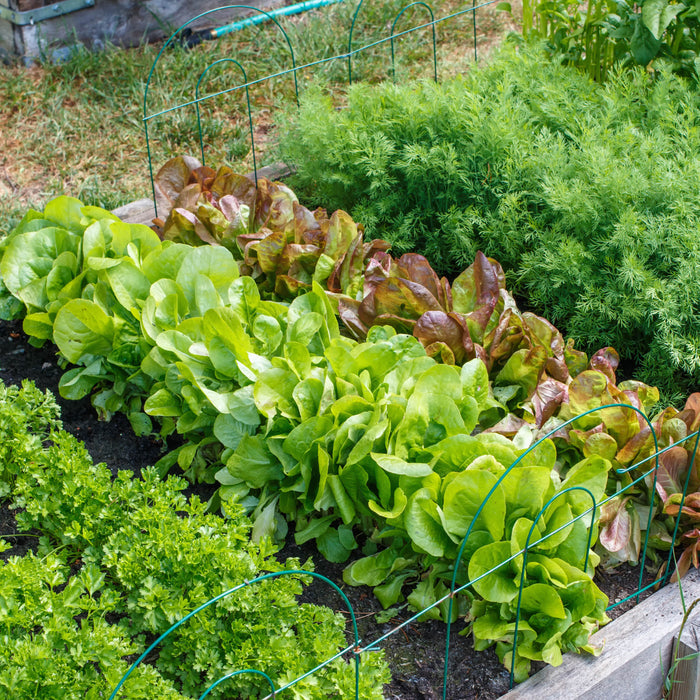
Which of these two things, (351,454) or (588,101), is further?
(588,101)

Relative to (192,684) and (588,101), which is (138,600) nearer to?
(192,684)

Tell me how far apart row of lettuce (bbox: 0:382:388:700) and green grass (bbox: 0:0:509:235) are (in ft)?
7.74

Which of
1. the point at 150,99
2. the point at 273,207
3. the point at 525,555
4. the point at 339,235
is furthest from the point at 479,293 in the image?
the point at 150,99

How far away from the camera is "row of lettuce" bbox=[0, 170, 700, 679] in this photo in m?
2.09

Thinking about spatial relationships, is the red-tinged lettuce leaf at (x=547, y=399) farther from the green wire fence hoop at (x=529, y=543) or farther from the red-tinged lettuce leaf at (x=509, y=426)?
the green wire fence hoop at (x=529, y=543)

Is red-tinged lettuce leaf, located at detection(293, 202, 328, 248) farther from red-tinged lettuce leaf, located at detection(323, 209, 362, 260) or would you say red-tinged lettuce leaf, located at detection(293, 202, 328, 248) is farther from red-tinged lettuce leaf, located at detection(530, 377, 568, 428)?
red-tinged lettuce leaf, located at detection(530, 377, 568, 428)

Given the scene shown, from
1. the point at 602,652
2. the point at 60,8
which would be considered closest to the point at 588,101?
the point at 602,652

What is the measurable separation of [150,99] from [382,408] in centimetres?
337

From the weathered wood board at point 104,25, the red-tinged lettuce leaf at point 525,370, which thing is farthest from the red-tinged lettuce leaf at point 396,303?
the weathered wood board at point 104,25

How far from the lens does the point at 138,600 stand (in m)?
1.94

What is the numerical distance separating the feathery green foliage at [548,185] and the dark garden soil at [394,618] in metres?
0.86

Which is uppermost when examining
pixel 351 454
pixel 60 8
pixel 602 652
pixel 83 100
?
pixel 60 8

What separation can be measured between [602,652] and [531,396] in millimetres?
748

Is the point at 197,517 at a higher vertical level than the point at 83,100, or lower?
lower
